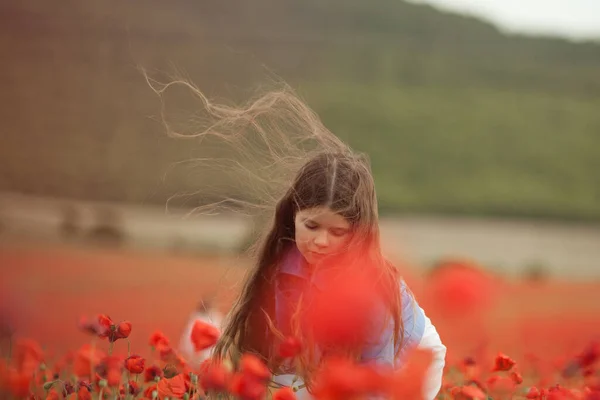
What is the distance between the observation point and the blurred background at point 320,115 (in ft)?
31.3

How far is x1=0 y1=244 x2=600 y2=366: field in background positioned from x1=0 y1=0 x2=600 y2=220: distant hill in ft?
12.8

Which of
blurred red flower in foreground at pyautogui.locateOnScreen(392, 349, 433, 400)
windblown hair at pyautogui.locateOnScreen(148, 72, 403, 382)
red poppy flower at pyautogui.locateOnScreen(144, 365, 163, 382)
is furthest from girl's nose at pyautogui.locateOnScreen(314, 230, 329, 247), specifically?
blurred red flower in foreground at pyautogui.locateOnScreen(392, 349, 433, 400)

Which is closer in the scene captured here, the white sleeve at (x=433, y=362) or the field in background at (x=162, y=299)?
the white sleeve at (x=433, y=362)

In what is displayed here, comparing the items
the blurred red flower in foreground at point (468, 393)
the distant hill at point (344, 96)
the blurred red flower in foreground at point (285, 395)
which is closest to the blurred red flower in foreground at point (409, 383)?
the blurred red flower in foreground at point (285, 395)

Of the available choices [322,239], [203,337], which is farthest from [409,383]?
[322,239]

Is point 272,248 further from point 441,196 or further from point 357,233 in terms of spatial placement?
point 441,196

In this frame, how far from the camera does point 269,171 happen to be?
83.7 inches

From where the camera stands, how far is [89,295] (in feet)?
24.2

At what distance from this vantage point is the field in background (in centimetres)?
338

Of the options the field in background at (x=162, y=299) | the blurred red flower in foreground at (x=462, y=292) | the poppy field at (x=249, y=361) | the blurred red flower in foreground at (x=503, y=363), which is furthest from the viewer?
the field in background at (x=162, y=299)

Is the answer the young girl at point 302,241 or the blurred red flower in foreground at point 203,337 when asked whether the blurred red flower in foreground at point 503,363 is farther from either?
the blurred red flower in foreground at point 203,337

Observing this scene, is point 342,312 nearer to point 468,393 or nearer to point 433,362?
point 468,393

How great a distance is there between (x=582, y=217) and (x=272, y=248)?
1721 centimetres

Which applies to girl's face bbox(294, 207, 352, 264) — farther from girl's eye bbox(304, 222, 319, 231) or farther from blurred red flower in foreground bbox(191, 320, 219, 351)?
blurred red flower in foreground bbox(191, 320, 219, 351)
